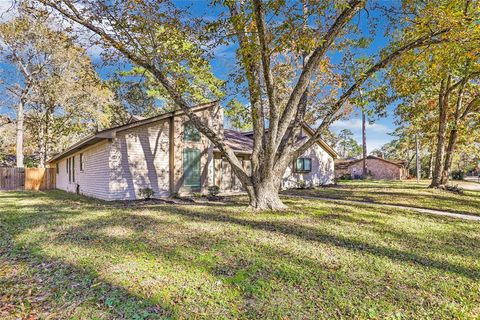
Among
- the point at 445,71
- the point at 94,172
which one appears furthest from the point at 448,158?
the point at 94,172

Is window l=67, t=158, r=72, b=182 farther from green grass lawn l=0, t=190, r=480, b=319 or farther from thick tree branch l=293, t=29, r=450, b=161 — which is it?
thick tree branch l=293, t=29, r=450, b=161

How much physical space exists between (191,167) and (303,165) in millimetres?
9168

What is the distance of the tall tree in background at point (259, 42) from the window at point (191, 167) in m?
4.96

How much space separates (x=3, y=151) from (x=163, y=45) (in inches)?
950

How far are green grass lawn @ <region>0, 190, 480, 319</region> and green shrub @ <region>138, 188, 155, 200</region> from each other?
4856 mm

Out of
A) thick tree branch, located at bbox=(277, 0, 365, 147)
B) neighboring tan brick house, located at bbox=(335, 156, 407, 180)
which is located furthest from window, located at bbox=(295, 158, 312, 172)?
neighboring tan brick house, located at bbox=(335, 156, 407, 180)

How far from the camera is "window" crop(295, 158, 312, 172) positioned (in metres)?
19.4

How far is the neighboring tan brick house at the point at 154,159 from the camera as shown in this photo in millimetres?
11750

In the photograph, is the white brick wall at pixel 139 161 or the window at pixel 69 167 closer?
the white brick wall at pixel 139 161

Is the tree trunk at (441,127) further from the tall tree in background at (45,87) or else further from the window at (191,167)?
the tall tree in background at (45,87)

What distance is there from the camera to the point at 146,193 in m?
11.9

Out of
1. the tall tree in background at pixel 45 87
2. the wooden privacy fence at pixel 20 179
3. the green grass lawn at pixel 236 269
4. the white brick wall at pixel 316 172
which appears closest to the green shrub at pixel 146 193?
the green grass lawn at pixel 236 269

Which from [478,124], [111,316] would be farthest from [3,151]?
[478,124]

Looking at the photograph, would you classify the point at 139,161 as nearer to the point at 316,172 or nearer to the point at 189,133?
the point at 189,133
